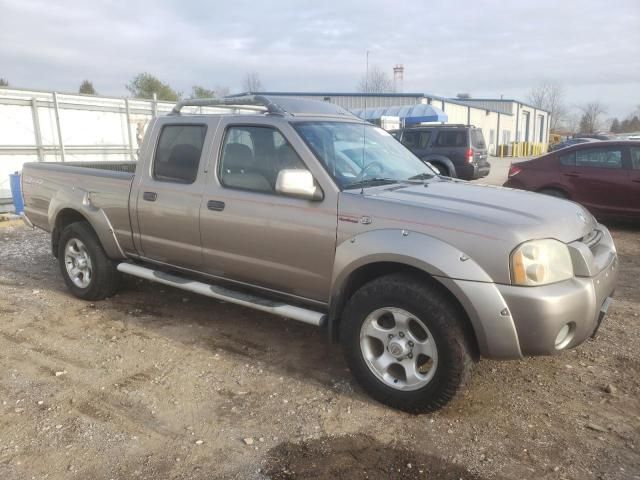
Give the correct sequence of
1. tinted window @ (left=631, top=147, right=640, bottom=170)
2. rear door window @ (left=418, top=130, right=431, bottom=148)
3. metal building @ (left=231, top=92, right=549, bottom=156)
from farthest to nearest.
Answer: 1. metal building @ (left=231, top=92, right=549, bottom=156)
2. rear door window @ (left=418, top=130, right=431, bottom=148)
3. tinted window @ (left=631, top=147, right=640, bottom=170)

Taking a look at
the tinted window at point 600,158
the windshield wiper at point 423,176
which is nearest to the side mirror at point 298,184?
the windshield wiper at point 423,176

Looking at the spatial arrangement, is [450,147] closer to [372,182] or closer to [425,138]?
[425,138]

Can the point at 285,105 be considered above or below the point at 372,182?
above

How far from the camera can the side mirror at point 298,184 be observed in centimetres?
338

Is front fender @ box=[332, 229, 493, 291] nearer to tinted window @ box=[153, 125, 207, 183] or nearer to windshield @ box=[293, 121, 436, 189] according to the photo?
windshield @ box=[293, 121, 436, 189]

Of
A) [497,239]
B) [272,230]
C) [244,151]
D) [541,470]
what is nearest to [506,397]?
[541,470]

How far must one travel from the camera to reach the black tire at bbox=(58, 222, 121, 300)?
5.11 meters

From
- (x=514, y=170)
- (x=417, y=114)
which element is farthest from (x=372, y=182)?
(x=417, y=114)

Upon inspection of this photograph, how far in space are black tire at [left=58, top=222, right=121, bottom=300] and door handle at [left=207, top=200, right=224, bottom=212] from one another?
5.49 feet

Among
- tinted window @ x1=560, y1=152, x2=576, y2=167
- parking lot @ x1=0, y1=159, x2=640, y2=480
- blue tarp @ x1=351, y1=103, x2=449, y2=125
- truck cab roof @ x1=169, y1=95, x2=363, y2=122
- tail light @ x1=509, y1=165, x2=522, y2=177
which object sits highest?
blue tarp @ x1=351, y1=103, x2=449, y2=125

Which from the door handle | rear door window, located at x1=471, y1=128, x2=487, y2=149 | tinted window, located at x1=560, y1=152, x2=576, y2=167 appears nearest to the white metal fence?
rear door window, located at x1=471, y1=128, x2=487, y2=149

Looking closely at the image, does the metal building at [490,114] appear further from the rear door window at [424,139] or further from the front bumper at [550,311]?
the front bumper at [550,311]

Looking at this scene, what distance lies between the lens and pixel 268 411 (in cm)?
330

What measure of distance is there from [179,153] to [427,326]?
260 centimetres
